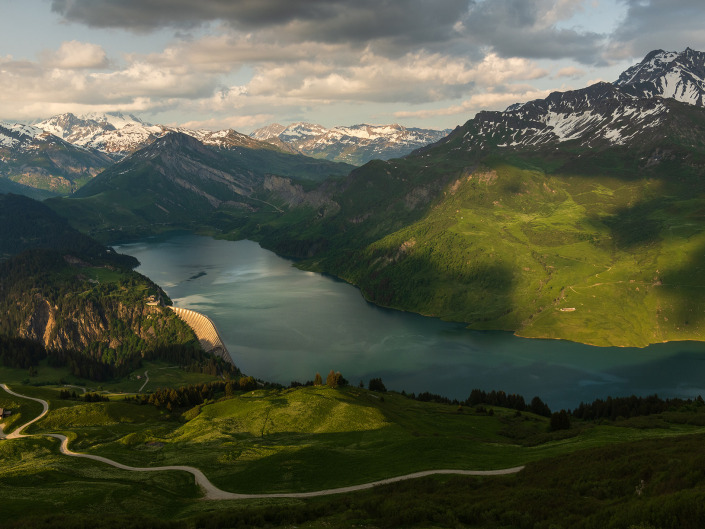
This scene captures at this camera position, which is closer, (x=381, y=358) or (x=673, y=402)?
(x=673, y=402)

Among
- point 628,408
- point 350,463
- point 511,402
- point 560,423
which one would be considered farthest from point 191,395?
point 628,408

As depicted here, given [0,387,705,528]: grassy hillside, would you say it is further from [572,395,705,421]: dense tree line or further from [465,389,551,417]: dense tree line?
[465,389,551,417]: dense tree line

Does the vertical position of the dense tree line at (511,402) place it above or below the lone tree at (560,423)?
below

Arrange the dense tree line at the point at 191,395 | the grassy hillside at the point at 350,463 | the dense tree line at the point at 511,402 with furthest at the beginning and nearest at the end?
1. the dense tree line at the point at 511,402
2. the dense tree line at the point at 191,395
3. the grassy hillside at the point at 350,463

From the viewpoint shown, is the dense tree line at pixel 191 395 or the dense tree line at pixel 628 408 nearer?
the dense tree line at pixel 628 408

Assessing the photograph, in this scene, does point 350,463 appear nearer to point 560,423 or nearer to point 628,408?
point 560,423

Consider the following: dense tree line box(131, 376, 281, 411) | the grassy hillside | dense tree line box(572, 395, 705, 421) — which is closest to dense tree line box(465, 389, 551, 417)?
dense tree line box(572, 395, 705, 421)

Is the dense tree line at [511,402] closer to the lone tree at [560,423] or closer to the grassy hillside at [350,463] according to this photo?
the grassy hillside at [350,463]

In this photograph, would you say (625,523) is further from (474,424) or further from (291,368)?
(291,368)

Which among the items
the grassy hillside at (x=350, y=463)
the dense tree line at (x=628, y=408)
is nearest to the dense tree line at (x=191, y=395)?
the grassy hillside at (x=350, y=463)

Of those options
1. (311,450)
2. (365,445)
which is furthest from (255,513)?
(365,445)
